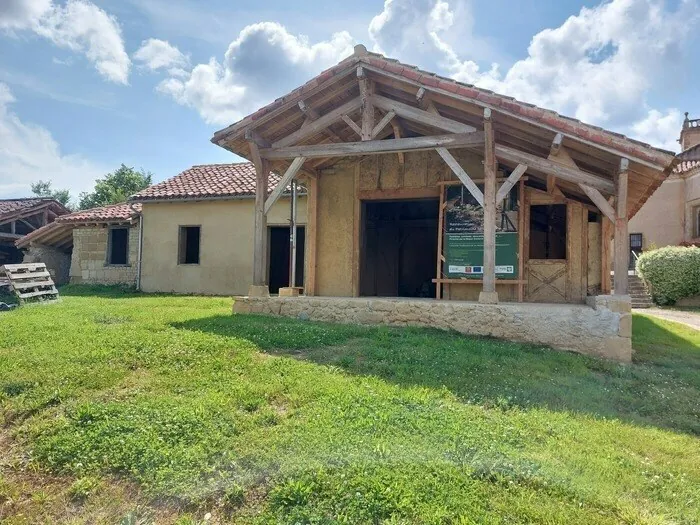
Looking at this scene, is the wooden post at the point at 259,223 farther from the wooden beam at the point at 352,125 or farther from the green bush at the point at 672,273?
the green bush at the point at 672,273

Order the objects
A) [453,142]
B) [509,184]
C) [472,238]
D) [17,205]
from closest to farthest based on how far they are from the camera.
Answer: [509,184]
[453,142]
[472,238]
[17,205]

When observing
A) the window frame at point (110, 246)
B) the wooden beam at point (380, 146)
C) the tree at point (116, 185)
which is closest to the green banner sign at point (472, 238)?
the wooden beam at point (380, 146)

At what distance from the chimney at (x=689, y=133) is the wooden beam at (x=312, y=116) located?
25.7 meters

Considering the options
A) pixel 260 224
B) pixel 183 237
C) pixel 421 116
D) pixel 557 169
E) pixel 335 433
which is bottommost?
pixel 335 433

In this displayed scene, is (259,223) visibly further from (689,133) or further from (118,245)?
(689,133)

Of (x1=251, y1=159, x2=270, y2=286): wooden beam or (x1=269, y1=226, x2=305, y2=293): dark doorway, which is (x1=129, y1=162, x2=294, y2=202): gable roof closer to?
(x1=269, y1=226, x2=305, y2=293): dark doorway

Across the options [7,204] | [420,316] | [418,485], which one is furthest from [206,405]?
[7,204]

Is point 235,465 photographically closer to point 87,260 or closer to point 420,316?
point 420,316

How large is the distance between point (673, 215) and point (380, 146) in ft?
71.9

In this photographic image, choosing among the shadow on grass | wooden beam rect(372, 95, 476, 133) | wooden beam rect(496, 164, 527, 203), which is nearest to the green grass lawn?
the shadow on grass

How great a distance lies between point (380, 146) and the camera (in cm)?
812

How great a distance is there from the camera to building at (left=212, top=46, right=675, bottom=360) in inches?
271

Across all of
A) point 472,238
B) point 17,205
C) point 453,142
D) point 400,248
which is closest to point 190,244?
point 400,248

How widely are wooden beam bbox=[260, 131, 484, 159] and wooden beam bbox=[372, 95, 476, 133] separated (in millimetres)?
114
